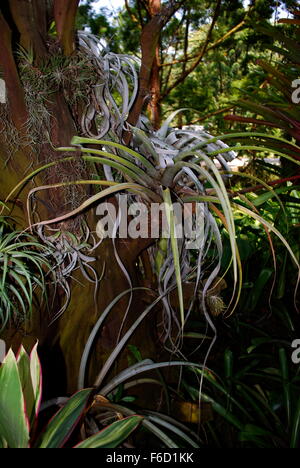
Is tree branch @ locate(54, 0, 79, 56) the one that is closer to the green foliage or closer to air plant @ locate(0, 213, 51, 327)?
air plant @ locate(0, 213, 51, 327)

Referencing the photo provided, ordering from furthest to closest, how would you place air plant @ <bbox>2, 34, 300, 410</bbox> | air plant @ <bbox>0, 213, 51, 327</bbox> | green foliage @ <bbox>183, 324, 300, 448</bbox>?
green foliage @ <bbox>183, 324, 300, 448</bbox> → air plant @ <bbox>2, 34, 300, 410</bbox> → air plant @ <bbox>0, 213, 51, 327</bbox>

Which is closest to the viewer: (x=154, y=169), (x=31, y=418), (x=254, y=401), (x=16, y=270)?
(x=31, y=418)

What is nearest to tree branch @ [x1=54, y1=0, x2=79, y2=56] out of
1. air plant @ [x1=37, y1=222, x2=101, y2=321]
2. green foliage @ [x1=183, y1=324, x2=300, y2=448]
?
air plant @ [x1=37, y1=222, x2=101, y2=321]

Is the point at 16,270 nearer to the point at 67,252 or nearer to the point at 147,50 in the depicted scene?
the point at 67,252

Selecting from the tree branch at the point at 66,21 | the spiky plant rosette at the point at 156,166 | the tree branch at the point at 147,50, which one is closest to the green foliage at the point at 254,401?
the spiky plant rosette at the point at 156,166

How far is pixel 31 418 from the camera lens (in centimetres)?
61

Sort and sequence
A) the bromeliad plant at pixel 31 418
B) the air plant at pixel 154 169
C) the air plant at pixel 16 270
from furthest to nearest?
1. the air plant at pixel 154 169
2. the air plant at pixel 16 270
3. the bromeliad plant at pixel 31 418

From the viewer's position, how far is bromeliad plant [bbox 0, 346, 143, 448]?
55 cm

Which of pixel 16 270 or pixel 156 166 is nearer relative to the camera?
pixel 16 270

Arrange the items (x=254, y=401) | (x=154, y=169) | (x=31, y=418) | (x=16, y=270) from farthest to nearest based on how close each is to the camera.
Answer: (x=254, y=401)
(x=154, y=169)
(x=16, y=270)
(x=31, y=418)

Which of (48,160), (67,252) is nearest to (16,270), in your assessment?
(67,252)

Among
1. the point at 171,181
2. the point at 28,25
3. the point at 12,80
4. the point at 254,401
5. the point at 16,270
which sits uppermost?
the point at 28,25

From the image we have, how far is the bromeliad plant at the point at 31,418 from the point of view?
0.55 meters

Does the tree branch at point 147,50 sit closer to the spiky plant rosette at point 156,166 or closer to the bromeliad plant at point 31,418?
the spiky plant rosette at point 156,166
